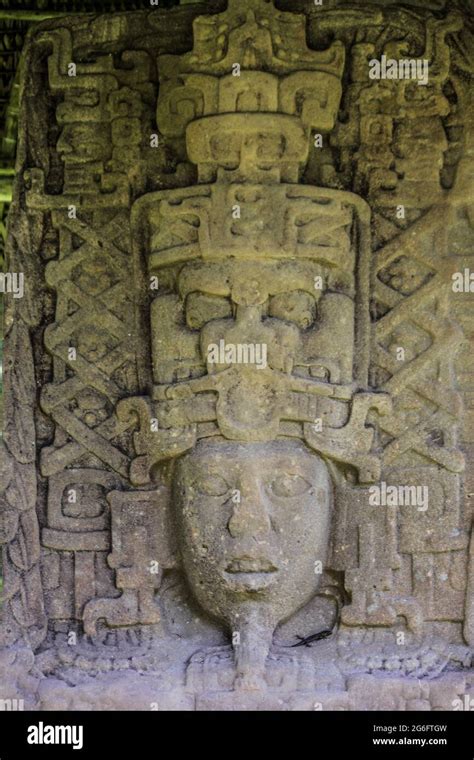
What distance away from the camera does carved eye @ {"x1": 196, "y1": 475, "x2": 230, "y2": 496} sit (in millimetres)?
5508

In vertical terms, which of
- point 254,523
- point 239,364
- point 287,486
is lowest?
point 254,523

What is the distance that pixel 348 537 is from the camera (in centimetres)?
561

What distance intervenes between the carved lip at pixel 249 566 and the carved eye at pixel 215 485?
0.29 m

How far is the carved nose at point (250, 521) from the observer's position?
17.9ft

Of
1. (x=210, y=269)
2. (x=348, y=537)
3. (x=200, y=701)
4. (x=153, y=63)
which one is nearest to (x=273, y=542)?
(x=348, y=537)

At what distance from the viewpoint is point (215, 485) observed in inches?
217

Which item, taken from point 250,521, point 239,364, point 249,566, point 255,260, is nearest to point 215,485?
point 250,521

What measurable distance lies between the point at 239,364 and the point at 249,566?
0.83 meters

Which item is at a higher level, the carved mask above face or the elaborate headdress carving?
the elaborate headdress carving

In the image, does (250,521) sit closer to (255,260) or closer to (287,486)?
(287,486)

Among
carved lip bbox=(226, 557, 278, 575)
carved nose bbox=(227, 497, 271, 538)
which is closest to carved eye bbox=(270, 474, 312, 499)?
carved nose bbox=(227, 497, 271, 538)

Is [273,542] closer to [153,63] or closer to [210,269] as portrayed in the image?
[210,269]

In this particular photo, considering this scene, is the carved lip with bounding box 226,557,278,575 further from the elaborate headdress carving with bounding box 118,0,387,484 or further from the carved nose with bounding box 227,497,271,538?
the elaborate headdress carving with bounding box 118,0,387,484

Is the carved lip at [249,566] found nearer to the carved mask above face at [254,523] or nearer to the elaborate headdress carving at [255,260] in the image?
the carved mask above face at [254,523]
